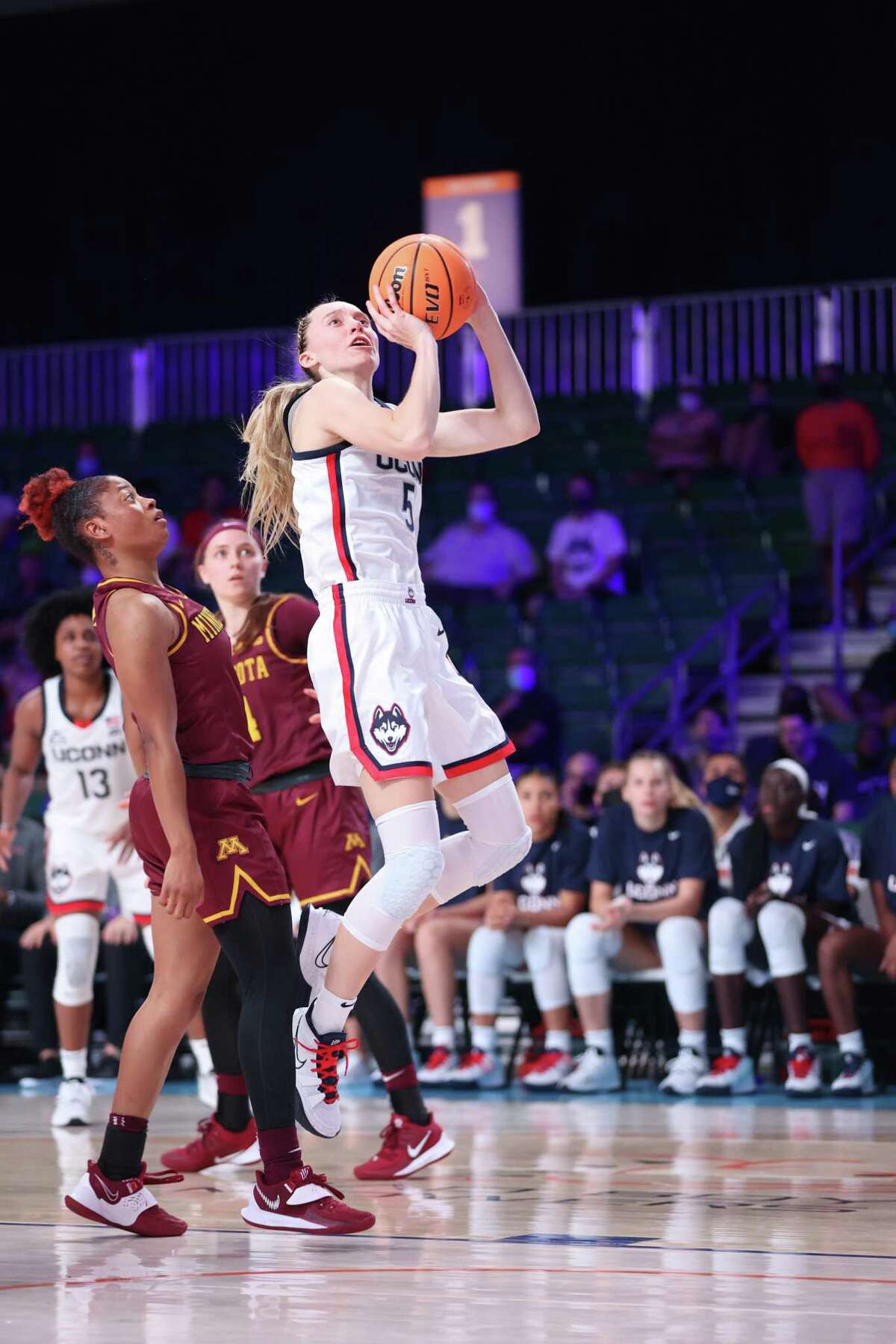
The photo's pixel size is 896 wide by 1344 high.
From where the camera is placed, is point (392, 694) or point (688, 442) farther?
point (688, 442)

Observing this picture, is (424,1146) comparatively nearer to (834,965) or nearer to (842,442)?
(834,965)

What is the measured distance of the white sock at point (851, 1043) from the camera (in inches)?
333

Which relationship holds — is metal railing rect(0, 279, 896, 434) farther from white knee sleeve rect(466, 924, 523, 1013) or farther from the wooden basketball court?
the wooden basketball court

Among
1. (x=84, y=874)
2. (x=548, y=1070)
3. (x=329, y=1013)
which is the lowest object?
(x=548, y=1070)

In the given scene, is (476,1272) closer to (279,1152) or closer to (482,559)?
(279,1152)

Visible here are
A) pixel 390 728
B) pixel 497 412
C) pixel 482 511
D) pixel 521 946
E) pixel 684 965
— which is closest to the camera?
pixel 390 728

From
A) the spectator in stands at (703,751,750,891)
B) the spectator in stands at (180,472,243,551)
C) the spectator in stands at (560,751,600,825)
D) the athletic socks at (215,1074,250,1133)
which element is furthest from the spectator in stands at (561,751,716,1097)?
the spectator in stands at (180,472,243,551)

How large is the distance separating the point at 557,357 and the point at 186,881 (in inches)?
590

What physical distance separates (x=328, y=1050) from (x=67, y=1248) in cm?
77

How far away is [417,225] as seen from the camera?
20125 mm

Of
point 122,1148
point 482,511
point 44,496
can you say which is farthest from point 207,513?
point 122,1148

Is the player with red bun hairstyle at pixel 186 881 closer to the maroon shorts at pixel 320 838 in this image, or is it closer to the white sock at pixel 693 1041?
the maroon shorts at pixel 320 838

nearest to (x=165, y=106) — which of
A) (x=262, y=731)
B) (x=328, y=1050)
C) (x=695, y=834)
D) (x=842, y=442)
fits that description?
(x=842, y=442)

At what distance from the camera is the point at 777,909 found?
8.59 metres
